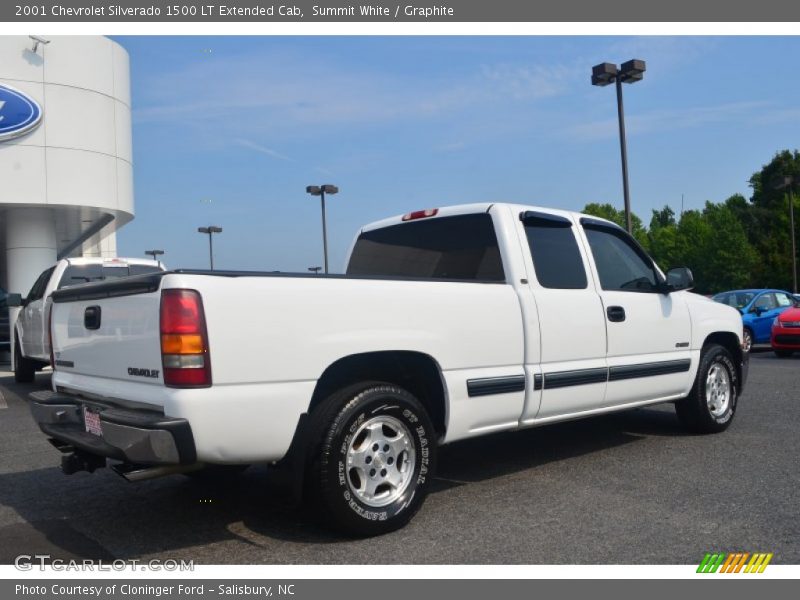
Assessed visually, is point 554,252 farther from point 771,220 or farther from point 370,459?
point 771,220

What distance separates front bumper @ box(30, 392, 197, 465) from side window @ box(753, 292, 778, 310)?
16.7 m

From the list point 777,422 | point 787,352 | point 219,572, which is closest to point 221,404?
point 219,572

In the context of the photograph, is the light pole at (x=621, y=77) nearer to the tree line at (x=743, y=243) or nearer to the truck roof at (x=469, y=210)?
the truck roof at (x=469, y=210)

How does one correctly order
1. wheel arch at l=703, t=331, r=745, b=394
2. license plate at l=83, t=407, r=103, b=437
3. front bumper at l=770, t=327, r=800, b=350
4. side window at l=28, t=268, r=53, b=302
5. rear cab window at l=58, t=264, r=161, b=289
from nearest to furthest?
license plate at l=83, t=407, r=103, b=437, wheel arch at l=703, t=331, r=745, b=394, rear cab window at l=58, t=264, r=161, b=289, side window at l=28, t=268, r=53, b=302, front bumper at l=770, t=327, r=800, b=350

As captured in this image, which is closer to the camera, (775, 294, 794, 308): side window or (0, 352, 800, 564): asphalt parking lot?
(0, 352, 800, 564): asphalt parking lot

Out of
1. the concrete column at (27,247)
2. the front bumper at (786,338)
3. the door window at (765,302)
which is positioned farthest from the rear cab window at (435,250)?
the concrete column at (27,247)

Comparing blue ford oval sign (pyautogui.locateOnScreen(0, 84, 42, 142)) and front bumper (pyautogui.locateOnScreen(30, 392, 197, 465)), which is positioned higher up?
blue ford oval sign (pyautogui.locateOnScreen(0, 84, 42, 142))

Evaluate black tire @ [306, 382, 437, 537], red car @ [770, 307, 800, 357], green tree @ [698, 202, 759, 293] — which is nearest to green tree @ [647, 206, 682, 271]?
green tree @ [698, 202, 759, 293]

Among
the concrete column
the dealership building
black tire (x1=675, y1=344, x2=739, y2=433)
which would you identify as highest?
the dealership building

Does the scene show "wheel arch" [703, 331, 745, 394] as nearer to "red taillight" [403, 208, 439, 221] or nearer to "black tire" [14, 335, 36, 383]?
"red taillight" [403, 208, 439, 221]

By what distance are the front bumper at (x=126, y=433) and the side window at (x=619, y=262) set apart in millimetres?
3413

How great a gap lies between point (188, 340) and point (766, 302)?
1706 cm
